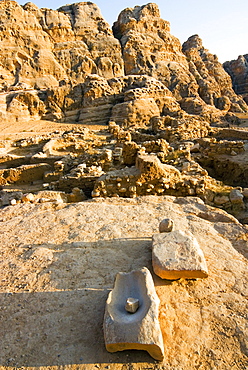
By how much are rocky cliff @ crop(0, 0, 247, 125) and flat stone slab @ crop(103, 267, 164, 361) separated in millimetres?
18430

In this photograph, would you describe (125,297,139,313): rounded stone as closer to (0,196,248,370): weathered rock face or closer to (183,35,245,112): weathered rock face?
(0,196,248,370): weathered rock face

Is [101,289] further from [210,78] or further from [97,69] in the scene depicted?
[210,78]

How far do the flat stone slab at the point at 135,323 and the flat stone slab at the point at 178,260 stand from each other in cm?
27

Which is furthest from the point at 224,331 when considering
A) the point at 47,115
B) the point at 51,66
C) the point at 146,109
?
the point at 51,66

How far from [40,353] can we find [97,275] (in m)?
0.78

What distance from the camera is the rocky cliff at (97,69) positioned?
21.9 metres

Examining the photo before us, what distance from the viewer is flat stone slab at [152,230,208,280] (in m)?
1.99

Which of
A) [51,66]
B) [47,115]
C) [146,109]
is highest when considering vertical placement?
[51,66]

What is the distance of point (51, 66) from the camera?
2686cm

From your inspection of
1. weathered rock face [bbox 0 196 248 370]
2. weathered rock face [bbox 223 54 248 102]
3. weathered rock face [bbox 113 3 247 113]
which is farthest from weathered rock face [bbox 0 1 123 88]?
weathered rock face [bbox 0 196 248 370]

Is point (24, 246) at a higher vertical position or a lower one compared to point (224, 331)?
lower

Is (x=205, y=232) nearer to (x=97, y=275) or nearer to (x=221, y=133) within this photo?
(x=97, y=275)

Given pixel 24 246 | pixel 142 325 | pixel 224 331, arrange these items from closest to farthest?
1. pixel 142 325
2. pixel 224 331
3. pixel 24 246

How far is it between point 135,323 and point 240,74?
1857 inches
